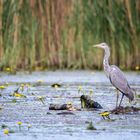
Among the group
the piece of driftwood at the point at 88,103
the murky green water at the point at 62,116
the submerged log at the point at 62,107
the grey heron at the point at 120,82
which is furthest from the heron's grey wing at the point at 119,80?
the submerged log at the point at 62,107

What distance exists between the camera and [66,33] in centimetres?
1433

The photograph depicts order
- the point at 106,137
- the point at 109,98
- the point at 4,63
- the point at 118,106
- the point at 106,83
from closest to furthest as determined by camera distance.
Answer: the point at 106,137 < the point at 118,106 < the point at 109,98 < the point at 106,83 < the point at 4,63

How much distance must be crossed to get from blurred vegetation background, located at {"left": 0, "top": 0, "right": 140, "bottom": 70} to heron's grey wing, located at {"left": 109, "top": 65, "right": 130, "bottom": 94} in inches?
187

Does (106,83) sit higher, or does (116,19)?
(116,19)

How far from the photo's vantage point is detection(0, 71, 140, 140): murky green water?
7129 millimetres

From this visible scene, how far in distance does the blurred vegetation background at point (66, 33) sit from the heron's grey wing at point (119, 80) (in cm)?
475

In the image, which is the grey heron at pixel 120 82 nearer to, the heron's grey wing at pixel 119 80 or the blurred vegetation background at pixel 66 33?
the heron's grey wing at pixel 119 80

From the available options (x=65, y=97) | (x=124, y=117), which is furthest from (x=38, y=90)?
(x=124, y=117)

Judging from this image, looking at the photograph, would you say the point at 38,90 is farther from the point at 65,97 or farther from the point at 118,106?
the point at 118,106

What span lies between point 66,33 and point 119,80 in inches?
203

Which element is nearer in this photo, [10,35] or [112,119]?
[112,119]

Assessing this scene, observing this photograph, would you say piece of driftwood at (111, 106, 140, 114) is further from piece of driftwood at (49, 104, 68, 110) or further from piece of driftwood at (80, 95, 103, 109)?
piece of driftwood at (49, 104, 68, 110)

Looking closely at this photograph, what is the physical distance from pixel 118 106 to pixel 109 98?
3.72 ft

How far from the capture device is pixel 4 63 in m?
14.2
